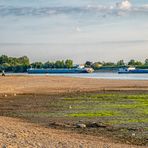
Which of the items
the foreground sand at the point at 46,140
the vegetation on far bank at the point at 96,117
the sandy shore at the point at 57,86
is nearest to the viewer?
the foreground sand at the point at 46,140

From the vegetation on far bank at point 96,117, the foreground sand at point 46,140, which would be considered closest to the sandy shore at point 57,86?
the vegetation on far bank at point 96,117

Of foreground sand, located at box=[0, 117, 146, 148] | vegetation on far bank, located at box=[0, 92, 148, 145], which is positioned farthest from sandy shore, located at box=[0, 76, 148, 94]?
foreground sand, located at box=[0, 117, 146, 148]

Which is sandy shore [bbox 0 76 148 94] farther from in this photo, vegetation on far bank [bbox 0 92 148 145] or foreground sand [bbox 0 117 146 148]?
foreground sand [bbox 0 117 146 148]

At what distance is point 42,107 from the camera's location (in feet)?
120

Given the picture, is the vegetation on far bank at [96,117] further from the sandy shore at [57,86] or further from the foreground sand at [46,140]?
the sandy shore at [57,86]

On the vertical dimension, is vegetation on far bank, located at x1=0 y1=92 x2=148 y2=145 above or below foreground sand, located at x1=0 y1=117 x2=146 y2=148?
below

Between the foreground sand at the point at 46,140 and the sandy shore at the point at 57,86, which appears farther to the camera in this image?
the sandy shore at the point at 57,86

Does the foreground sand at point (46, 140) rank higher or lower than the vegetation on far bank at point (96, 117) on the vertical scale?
higher

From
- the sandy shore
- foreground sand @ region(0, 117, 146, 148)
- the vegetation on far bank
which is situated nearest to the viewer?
foreground sand @ region(0, 117, 146, 148)

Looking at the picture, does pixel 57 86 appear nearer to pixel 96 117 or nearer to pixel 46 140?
pixel 96 117

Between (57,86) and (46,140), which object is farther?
(57,86)

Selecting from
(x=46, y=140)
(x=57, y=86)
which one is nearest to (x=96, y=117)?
(x=46, y=140)

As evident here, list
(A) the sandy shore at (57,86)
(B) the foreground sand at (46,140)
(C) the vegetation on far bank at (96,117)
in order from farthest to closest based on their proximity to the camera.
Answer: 1. (A) the sandy shore at (57,86)
2. (C) the vegetation on far bank at (96,117)
3. (B) the foreground sand at (46,140)

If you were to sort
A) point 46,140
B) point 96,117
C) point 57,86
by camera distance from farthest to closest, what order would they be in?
1. point 57,86
2. point 96,117
3. point 46,140
